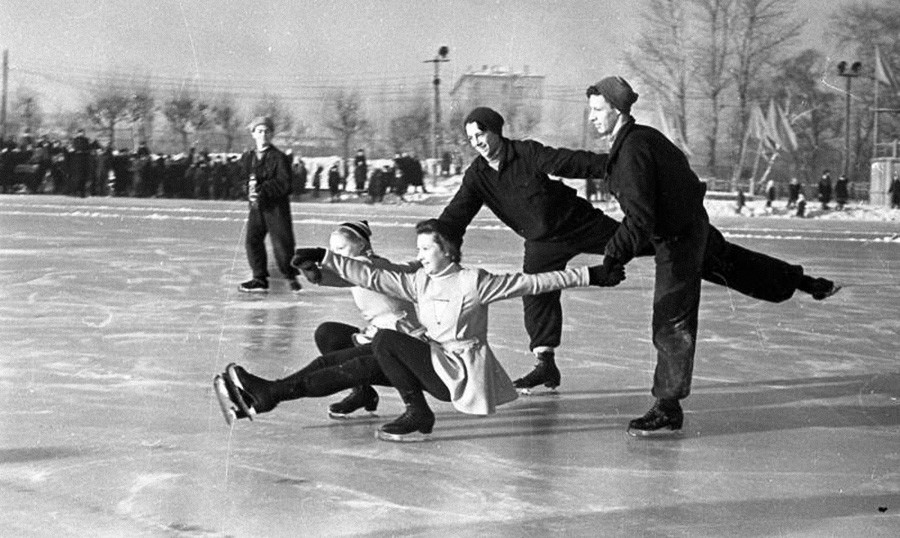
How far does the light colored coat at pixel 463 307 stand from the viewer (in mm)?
4328

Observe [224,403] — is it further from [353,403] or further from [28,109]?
[28,109]

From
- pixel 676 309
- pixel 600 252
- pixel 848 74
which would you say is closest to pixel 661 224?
pixel 676 309

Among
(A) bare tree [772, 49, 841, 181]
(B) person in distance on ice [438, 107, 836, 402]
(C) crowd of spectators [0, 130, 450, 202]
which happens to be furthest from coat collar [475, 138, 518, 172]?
(A) bare tree [772, 49, 841, 181]

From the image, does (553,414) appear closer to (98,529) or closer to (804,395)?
(804,395)

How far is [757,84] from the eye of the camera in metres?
35.1

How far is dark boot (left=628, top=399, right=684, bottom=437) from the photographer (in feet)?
15.1

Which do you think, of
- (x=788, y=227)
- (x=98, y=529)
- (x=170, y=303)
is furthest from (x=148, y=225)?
(x=98, y=529)

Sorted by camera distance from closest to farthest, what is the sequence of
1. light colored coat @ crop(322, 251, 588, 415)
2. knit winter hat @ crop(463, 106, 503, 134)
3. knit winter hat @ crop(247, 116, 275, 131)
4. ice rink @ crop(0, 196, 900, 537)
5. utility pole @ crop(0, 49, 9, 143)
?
1. ice rink @ crop(0, 196, 900, 537)
2. light colored coat @ crop(322, 251, 588, 415)
3. knit winter hat @ crop(463, 106, 503, 134)
4. knit winter hat @ crop(247, 116, 275, 131)
5. utility pole @ crop(0, 49, 9, 143)

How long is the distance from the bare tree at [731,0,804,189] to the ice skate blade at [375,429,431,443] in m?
29.4

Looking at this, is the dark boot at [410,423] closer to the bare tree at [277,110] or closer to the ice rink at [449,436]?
the ice rink at [449,436]

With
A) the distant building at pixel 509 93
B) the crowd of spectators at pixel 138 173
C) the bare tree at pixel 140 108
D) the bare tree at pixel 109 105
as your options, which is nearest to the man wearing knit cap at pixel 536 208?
the crowd of spectators at pixel 138 173

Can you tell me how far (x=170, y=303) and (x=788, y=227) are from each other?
58.3ft

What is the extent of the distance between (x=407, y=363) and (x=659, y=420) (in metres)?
1.03

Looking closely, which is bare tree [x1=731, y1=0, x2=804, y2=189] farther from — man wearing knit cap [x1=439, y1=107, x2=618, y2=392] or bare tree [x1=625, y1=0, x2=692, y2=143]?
man wearing knit cap [x1=439, y1=107, x2=618, y2=392]
